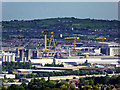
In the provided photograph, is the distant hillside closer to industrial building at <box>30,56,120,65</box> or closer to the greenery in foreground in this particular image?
industrial building at <box>30,56,120,65</box>

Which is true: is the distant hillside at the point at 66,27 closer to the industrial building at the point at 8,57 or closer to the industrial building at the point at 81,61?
the industrial building at the point at 8,57

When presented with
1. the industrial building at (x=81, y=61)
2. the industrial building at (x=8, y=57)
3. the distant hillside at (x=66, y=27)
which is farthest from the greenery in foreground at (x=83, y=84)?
the distant hillside at (x=66, y=27)

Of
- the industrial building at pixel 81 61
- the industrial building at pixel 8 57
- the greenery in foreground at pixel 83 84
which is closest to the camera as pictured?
the greenery in foreground at pixel 83 84

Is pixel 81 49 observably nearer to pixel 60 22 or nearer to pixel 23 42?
pixel 23 42

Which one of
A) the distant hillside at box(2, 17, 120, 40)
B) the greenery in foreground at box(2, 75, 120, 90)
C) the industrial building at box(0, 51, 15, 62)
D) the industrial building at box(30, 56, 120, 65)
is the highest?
the distant hillside at box(2, 17, 120, 40)

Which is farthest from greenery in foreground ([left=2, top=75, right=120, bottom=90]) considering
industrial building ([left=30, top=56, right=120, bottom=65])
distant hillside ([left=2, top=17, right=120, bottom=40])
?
distant hillside ([left=2, top=17, right=120, bottom=40])

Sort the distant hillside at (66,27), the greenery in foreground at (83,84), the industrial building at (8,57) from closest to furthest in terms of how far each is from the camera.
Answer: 1. the greenery in foreground at (83,84)
2. the industrial building at (8,57)
3. the distant hillside at (66,27)

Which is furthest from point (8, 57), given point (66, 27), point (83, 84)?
point (66, 27)

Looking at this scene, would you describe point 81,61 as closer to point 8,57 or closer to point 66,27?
point 8,57
